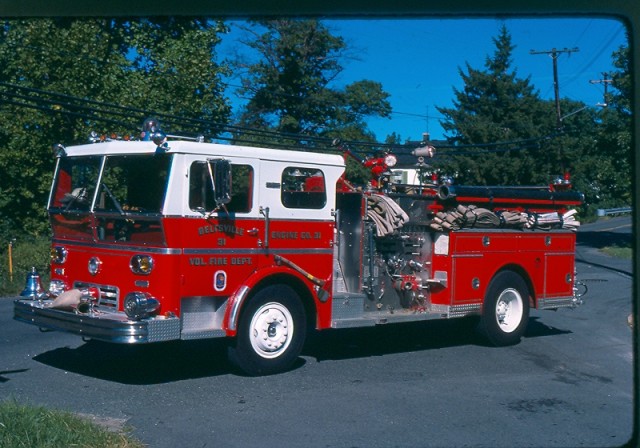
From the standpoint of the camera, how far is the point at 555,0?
15.7 ft

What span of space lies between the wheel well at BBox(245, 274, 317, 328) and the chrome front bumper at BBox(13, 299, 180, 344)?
1144 mm

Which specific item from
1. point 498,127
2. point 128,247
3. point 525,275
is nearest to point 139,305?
point 128,247

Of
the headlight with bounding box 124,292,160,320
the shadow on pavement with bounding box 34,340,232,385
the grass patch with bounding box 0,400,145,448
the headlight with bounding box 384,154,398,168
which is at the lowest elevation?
the shadow on pavement with bounding box 34,340,232,385

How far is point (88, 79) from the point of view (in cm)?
1455

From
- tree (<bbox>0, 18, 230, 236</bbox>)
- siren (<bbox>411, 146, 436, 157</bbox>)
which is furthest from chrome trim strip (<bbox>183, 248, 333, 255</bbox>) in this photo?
tree (<bbox>0, 18, 230, 236</bbox>)

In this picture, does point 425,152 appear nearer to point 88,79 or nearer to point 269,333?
point 269,333

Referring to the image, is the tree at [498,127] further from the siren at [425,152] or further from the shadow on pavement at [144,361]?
the shadow on pavement at [144,361]

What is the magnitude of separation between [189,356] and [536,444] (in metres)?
4.93

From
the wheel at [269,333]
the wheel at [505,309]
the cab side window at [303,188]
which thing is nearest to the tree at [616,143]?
the wheel at [505,309]

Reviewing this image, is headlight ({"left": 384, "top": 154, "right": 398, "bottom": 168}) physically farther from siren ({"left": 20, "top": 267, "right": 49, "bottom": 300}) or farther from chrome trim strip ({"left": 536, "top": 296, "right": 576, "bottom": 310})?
siren ({"left": 20, "top": 267, "right": 49, "bottom": 300})

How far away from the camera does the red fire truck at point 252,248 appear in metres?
8.20

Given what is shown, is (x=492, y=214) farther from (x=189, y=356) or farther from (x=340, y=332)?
(x=189, y=356)

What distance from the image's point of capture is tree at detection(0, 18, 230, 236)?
1361 cm

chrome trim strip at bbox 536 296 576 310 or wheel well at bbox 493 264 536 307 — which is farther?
chrome trim strip at bbox 536 296 576 310
